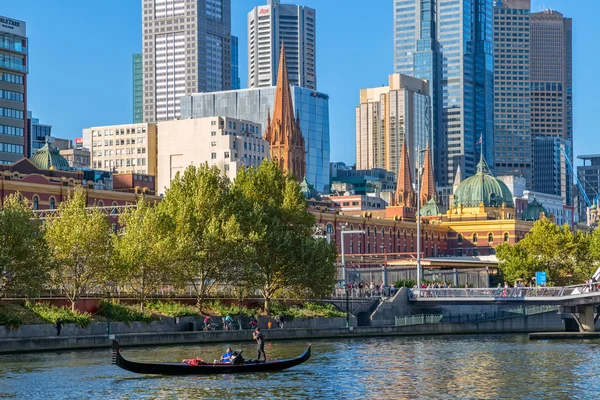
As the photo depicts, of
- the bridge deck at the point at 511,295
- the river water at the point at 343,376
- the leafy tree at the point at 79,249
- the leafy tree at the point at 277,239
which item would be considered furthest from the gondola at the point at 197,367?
the bridge deck at the point at 511,295

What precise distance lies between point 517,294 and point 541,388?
57772 millimetres

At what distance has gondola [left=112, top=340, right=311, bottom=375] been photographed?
7550cm

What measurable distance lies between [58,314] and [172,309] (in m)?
13.6

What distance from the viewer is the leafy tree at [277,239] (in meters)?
121

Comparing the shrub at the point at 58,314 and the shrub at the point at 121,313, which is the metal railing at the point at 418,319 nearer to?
the shrub at the point at 121,313

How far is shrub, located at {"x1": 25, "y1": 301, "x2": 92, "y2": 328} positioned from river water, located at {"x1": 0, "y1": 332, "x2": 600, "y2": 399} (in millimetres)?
6991

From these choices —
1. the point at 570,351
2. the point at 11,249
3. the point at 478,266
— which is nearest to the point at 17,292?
the point at 11,249

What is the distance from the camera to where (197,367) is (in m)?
77.4

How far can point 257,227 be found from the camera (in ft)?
398

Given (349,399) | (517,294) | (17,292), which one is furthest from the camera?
(517,294)

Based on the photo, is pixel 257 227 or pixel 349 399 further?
pixel 257 227

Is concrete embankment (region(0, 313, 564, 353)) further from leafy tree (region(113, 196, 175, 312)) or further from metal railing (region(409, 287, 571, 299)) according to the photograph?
leafy tree (region(113, 196, 175, 312))

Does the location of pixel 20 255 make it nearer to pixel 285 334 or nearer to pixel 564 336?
pixel 285 334

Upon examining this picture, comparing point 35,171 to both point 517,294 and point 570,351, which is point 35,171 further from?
point 570,351
